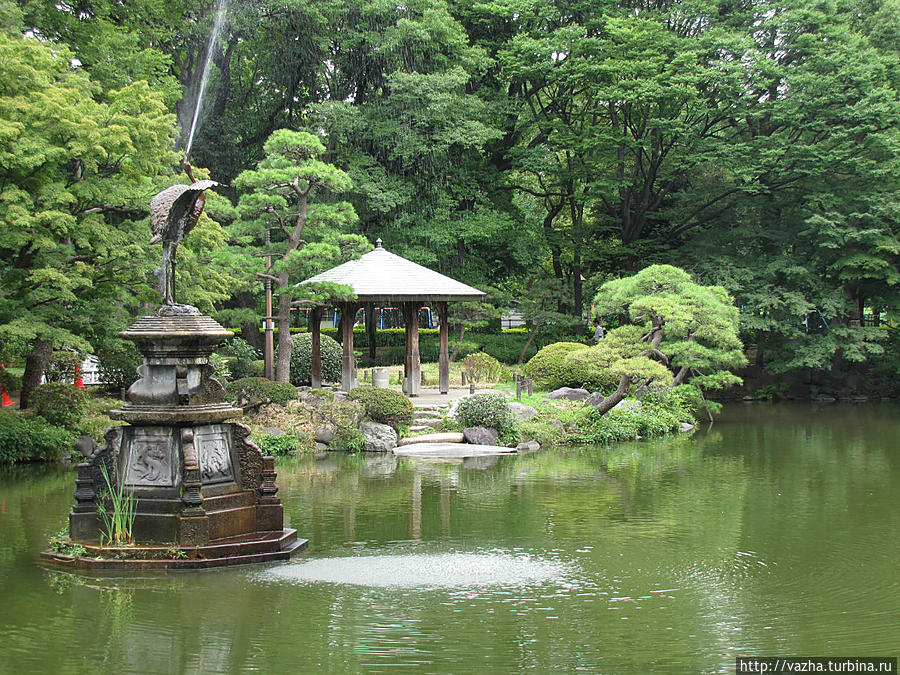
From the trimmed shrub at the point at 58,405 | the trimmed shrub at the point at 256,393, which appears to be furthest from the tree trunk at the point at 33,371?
the trimmed shrub at the point at 256,393

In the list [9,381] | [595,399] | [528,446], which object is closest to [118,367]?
[9,381]

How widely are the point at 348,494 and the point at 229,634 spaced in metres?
6.24

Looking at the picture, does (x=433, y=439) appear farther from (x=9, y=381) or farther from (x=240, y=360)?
(x=9, y=381)

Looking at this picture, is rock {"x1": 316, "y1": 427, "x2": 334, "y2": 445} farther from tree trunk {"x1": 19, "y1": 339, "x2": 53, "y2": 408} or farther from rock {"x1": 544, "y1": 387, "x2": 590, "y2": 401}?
rock {"x1": 544, "y1": 387, "x2": 590, "y2": 401}

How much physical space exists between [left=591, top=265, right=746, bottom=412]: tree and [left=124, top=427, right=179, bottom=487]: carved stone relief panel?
37.1ft

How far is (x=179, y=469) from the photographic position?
361 inches

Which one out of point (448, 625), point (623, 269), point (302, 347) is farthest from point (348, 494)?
point (623, 269)

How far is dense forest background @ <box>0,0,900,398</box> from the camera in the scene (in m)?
27.3

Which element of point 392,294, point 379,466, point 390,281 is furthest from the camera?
point 390,281

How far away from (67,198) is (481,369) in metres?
13.6

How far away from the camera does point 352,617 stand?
24.3 feet

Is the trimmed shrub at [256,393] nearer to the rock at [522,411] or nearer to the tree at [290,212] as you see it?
the tree at [290,212]

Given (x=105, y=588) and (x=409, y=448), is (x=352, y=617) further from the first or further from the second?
(x=409, y=448)

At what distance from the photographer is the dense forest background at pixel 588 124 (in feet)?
89.5
